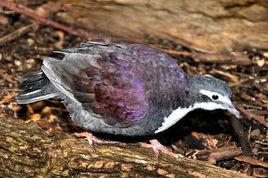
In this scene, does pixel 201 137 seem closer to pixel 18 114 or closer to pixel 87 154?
pixel 87 154

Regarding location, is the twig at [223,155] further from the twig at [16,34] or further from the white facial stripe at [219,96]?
the twig at [16,34]

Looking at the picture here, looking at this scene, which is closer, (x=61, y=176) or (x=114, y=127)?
(x=61, y=176)

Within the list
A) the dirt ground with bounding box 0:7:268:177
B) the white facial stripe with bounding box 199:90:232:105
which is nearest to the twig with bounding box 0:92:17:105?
the dirt ground with bounding box 0:7:268:177

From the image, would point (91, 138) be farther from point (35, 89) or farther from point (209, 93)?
point (209, 93)

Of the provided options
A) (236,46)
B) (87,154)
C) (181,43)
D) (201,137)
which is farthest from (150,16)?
(87,154)

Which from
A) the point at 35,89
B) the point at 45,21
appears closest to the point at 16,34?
the point at 45,21

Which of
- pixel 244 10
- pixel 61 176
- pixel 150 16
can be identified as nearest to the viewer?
pixel 61 176

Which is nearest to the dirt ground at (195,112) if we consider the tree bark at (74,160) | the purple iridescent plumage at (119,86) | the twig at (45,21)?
the twig at (45,21)

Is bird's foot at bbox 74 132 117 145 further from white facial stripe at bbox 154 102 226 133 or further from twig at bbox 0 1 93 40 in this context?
twig at bbox 0 1 93 40

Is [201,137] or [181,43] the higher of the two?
[181,43]
